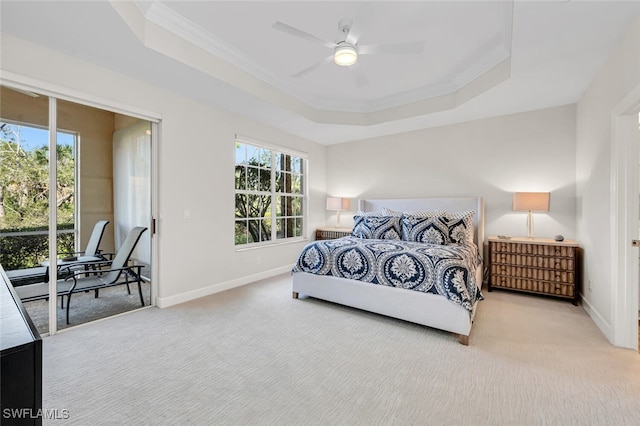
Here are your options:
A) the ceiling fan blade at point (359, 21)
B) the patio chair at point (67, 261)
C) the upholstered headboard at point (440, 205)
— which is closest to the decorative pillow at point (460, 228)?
the upholstered headboard at point (440, 205)

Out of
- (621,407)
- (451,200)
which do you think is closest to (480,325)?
(621,407)

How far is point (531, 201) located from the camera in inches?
152

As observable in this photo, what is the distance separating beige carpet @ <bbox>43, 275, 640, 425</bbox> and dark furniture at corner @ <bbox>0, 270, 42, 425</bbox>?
1165mm

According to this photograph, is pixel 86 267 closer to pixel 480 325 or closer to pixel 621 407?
pixel 480 325

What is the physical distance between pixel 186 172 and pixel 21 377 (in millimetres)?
3261

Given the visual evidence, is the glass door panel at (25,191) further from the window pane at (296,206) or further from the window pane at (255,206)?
the window pane at (296,206)

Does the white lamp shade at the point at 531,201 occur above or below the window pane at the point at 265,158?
below

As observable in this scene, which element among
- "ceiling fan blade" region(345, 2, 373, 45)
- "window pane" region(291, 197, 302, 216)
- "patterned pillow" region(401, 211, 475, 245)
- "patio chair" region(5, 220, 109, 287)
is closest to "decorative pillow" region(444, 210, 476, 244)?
"patterned pillow" region(401, 211, 475, 245)

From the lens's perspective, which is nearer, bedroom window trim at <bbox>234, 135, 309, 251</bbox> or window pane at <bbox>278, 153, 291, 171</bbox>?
bedroom window trim at <bbox>234, 135, 309, 251</bbox>

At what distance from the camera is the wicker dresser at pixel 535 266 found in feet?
11.7

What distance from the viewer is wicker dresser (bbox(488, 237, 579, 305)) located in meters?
3.58

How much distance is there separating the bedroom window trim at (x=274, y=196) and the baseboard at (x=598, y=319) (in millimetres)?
4283

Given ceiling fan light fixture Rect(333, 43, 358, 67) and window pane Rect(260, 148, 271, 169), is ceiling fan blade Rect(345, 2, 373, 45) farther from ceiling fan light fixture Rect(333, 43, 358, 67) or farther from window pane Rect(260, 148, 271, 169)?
window pane Rect(260, 148, 271, 169)

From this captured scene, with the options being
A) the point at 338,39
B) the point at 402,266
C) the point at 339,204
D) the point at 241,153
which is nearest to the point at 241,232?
the point at 241,153
